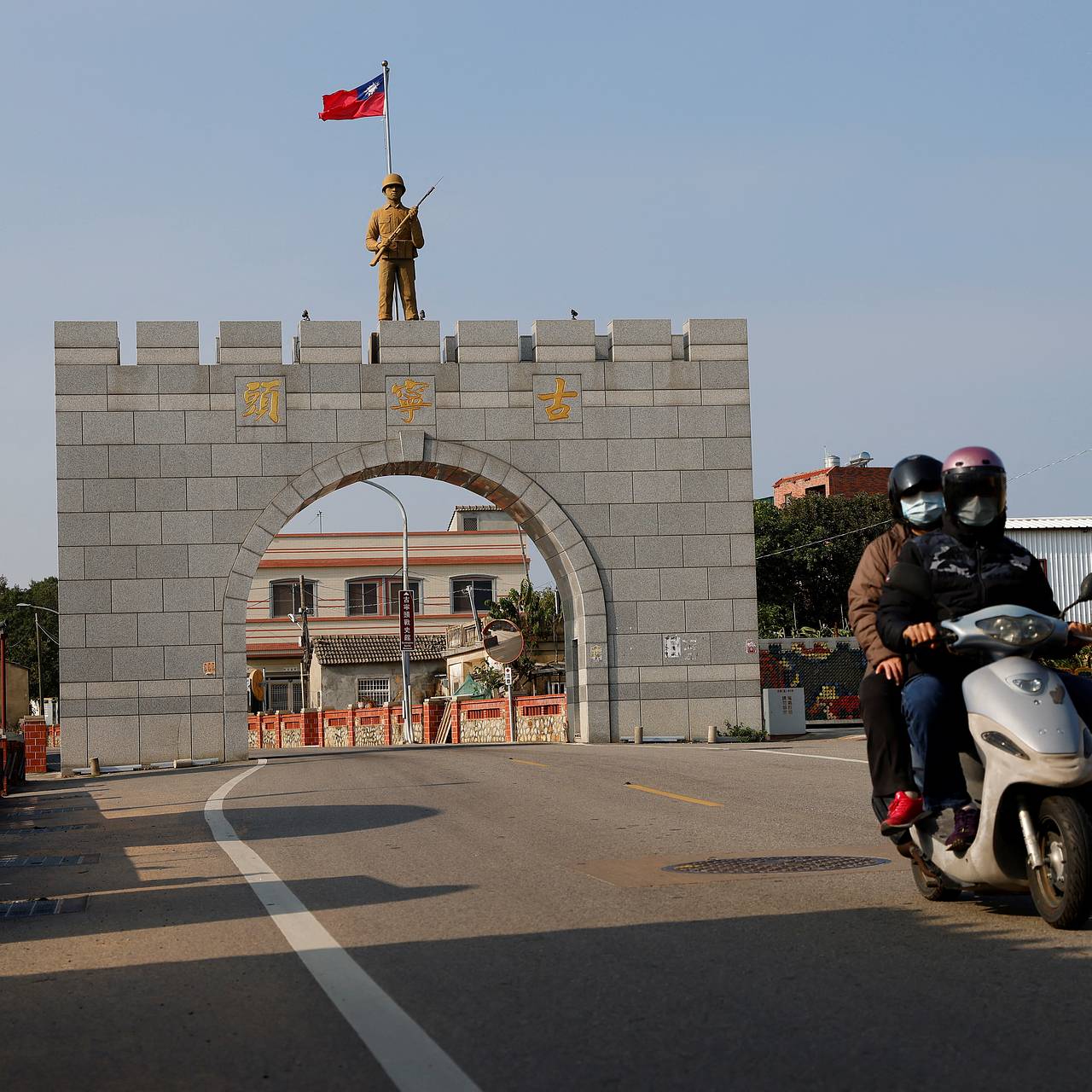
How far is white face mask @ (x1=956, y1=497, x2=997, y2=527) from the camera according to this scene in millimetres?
6438

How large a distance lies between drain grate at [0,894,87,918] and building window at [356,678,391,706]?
5637cm

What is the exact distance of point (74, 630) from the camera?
2791cm

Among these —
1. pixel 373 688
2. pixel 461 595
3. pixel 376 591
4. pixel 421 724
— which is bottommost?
pixel 421 724

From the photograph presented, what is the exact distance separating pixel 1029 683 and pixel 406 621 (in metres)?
35.7

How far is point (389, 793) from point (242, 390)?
15.0 metres

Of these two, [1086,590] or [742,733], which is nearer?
[1086,590]

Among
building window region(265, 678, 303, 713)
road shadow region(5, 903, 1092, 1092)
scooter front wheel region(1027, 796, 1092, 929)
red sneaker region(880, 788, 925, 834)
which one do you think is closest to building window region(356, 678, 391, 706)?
building window region(265, 678, 303, 713)

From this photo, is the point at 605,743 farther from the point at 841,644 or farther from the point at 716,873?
the point at 716,873

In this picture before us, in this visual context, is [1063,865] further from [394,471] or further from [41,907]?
[394,471]

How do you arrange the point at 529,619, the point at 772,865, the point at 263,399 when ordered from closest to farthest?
the point at 772,865 < the point at 263,399 < the point at 529,619

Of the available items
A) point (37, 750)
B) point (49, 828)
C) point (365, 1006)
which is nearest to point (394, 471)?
point (37, 750)

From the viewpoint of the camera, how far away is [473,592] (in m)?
71.6

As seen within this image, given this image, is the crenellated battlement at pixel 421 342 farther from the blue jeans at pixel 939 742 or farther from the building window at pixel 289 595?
the building window at pixel 289 595

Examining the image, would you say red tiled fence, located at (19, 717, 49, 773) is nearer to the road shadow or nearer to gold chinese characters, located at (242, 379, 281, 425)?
gold chinese characters, located at (242, 379, 281, 425)
